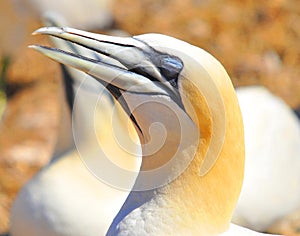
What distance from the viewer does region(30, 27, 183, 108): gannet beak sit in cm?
260

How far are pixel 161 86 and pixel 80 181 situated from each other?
5.73 feet

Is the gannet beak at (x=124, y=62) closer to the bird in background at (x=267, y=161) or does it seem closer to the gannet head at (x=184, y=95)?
the gannet head at (x=184, y=95)

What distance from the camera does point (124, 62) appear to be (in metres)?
2.62

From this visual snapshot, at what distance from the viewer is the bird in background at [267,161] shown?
16.6 feet

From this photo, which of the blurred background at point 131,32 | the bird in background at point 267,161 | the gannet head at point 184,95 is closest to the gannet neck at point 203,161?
the gannet head at point 184,95

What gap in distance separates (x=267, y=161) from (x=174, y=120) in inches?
109

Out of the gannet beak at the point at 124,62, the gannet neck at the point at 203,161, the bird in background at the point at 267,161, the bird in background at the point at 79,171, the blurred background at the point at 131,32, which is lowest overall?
the blurred background at the point at 131,32

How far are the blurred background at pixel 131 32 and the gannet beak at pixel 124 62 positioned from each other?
3.04 meters

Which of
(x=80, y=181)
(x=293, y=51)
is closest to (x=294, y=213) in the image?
(x=80, y=181)

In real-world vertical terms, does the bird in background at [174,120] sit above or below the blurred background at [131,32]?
above

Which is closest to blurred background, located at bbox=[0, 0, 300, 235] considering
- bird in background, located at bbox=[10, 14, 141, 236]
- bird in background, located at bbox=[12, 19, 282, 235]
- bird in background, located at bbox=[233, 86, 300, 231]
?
bird in background, located at bbox=[233, 86, 300, 231]

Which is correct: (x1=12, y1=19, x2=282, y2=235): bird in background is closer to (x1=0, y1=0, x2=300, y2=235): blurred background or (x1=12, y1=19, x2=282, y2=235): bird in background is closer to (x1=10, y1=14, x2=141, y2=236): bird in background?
(x1=10, y1=14, x2=141, y2=236): bird in background

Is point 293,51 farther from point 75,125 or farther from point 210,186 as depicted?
point 210,186

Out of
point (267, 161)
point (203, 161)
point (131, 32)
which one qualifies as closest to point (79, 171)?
point (267, 161)
